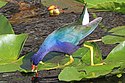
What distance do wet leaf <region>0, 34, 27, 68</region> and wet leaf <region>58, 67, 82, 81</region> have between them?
371 millimetres

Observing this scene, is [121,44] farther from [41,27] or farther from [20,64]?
[41,27]

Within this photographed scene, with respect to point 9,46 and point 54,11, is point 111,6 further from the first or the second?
point 54,11

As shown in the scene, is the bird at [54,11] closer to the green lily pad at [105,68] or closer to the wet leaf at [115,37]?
the wet leaf at [115,37]

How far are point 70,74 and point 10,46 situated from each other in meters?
0.43

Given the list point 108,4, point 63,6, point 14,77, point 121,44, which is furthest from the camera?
point 63,6

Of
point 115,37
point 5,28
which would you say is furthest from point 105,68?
point 5,28

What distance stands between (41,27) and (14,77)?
33.8 inches

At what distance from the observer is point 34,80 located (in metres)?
2.41

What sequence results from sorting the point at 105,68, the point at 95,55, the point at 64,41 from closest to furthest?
the point at 105,68
the point at 95,55
the point at 64,41

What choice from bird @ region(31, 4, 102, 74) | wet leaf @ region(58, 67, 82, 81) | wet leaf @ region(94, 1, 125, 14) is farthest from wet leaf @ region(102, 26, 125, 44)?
wet leaf @ region(94, 1, 125, 14)

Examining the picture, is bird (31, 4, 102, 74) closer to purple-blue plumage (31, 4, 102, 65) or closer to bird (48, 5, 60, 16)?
purple-blue plumage (31, 4, 102, 65)

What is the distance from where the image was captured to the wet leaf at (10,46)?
235 cm

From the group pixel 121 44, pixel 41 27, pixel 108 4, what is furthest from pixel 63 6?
pixel 108 4

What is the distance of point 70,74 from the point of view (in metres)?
2.08
